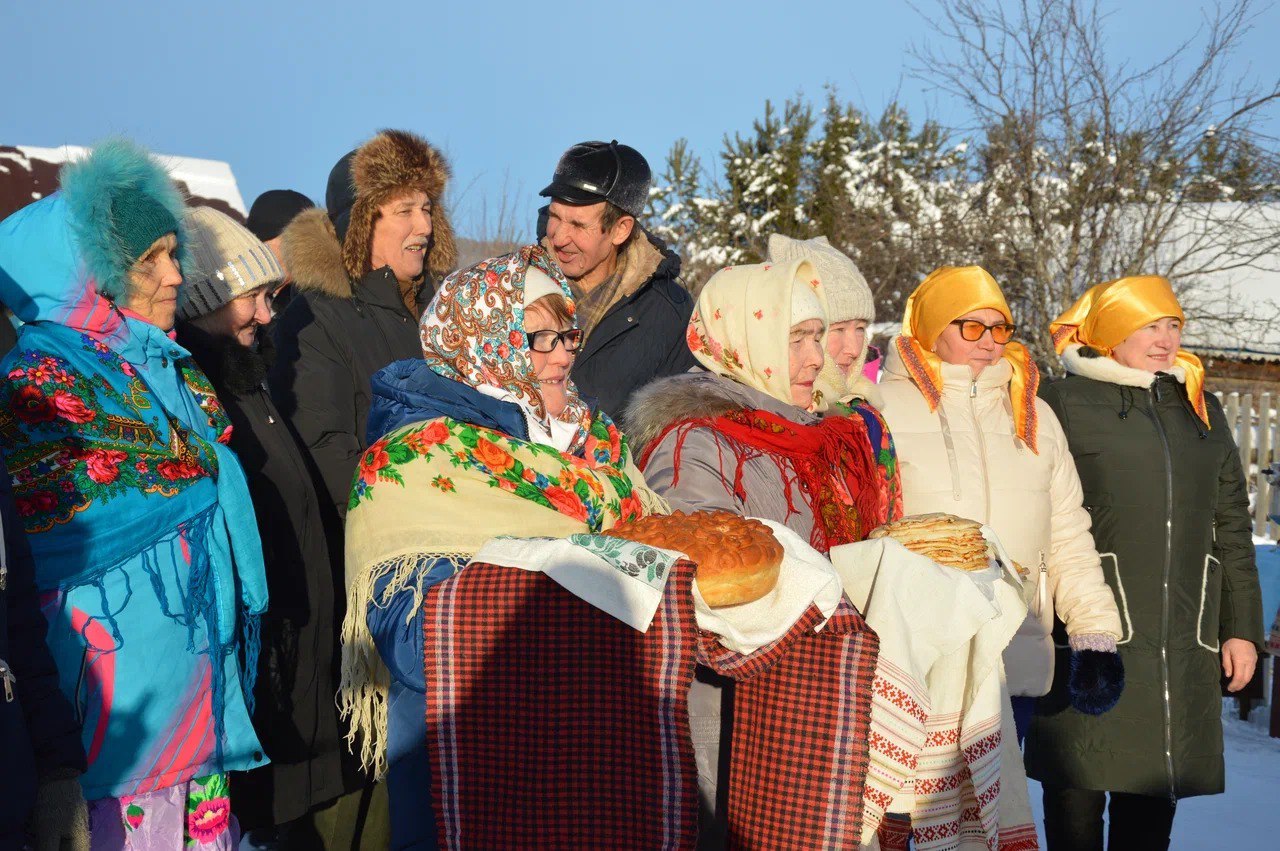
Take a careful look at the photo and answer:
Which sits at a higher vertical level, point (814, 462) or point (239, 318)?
point (239, 318)

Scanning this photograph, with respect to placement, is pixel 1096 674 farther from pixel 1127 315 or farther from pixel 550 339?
pixel 550 339

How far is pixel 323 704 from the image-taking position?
3.54 meters

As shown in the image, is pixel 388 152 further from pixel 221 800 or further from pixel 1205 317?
pixel 1205 317

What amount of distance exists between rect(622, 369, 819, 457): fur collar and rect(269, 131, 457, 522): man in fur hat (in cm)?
108

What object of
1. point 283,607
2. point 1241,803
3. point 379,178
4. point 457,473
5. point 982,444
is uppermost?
point 379,178

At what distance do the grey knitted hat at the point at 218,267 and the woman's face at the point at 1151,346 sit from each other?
279 cm

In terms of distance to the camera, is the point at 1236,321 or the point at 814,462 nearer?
the point at 814,462

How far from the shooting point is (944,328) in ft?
12.9

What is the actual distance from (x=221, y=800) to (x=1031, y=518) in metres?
2.38

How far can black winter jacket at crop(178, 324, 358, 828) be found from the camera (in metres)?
3.43

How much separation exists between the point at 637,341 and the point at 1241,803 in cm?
346

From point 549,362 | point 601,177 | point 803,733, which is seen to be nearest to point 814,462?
point 549,362

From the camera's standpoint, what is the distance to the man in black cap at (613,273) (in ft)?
13.3

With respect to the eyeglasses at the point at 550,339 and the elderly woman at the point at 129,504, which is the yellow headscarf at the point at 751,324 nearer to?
the eyeglasses at the point at 550,339
